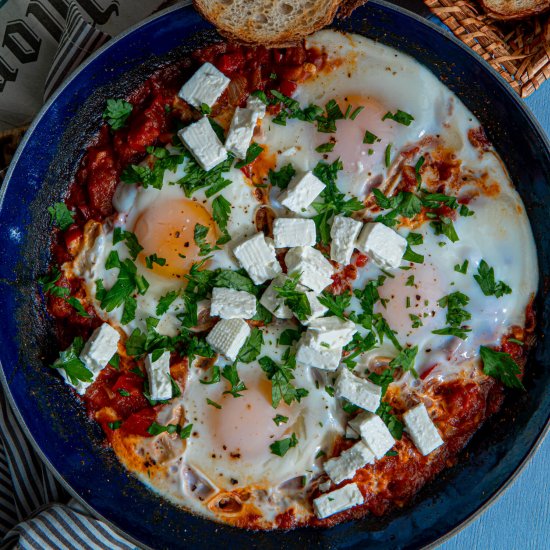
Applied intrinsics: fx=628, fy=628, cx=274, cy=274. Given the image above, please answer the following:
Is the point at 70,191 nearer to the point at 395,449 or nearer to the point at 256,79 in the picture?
the point at 256,79

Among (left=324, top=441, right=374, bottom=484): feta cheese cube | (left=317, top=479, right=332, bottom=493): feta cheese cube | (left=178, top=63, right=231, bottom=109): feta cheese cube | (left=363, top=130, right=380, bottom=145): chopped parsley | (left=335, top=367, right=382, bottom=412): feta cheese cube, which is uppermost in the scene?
(left=178, top=63, right=231, bottom=109): feta cheese cube

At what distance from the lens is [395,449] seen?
10.8 ft

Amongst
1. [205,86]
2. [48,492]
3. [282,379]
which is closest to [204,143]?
[205,86]

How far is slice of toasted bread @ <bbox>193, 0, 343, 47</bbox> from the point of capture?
2885mm

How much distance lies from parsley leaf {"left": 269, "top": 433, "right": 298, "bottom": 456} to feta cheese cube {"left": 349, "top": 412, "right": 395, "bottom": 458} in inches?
11.9

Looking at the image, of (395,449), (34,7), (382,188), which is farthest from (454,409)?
(34,7)

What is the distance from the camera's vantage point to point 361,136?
3.10 meters

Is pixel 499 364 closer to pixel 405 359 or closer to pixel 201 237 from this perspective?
pixel 405 359

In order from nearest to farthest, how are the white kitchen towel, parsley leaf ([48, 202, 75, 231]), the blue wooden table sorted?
1. parsley leaf ([48, 202, 75, 231])
2. the white kitchen towel
3. the blue wooden table

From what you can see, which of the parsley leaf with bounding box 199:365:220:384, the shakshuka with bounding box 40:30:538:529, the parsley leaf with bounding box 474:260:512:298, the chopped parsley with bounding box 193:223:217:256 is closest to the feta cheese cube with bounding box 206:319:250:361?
the shakshuka with bounding box 40:30:538:529

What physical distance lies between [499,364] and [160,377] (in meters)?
1.75

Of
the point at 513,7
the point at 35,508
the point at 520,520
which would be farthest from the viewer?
the point at 520,520

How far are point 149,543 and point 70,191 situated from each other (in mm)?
1903

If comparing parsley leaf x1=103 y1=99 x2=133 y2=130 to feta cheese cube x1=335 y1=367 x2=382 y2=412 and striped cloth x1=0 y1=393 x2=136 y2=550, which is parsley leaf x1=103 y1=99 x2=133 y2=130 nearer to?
striped cloth x1=0 y1=393 x2=136 y2=550
